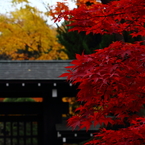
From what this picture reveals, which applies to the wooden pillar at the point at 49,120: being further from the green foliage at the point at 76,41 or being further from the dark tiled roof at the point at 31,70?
the green foliage at the point at 76,41

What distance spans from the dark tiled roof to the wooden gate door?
3.49 ft

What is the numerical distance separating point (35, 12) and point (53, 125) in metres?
9.06

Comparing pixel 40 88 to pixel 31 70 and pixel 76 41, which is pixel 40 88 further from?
pixel 76 41

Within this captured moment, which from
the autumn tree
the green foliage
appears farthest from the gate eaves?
the autumn tree

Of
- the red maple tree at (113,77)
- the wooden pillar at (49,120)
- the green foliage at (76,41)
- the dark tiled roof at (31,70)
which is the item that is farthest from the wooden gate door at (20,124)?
the red maple tree at (113,77)

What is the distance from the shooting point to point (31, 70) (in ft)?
29.5

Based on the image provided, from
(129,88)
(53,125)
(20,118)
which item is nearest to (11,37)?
(20,118)

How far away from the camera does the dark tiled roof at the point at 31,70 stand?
8.27 m

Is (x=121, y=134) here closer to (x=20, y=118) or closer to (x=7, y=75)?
(x=7, y=75)

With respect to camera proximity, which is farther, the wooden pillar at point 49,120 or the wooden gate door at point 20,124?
the wooden gate door at point 20,124

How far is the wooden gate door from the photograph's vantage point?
30.1ft

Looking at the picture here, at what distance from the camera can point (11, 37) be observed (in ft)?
52.4

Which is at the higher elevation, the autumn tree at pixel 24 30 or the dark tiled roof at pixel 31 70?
the autumn tree at pixel 24 30

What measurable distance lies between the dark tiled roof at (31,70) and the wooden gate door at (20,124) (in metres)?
1.06
